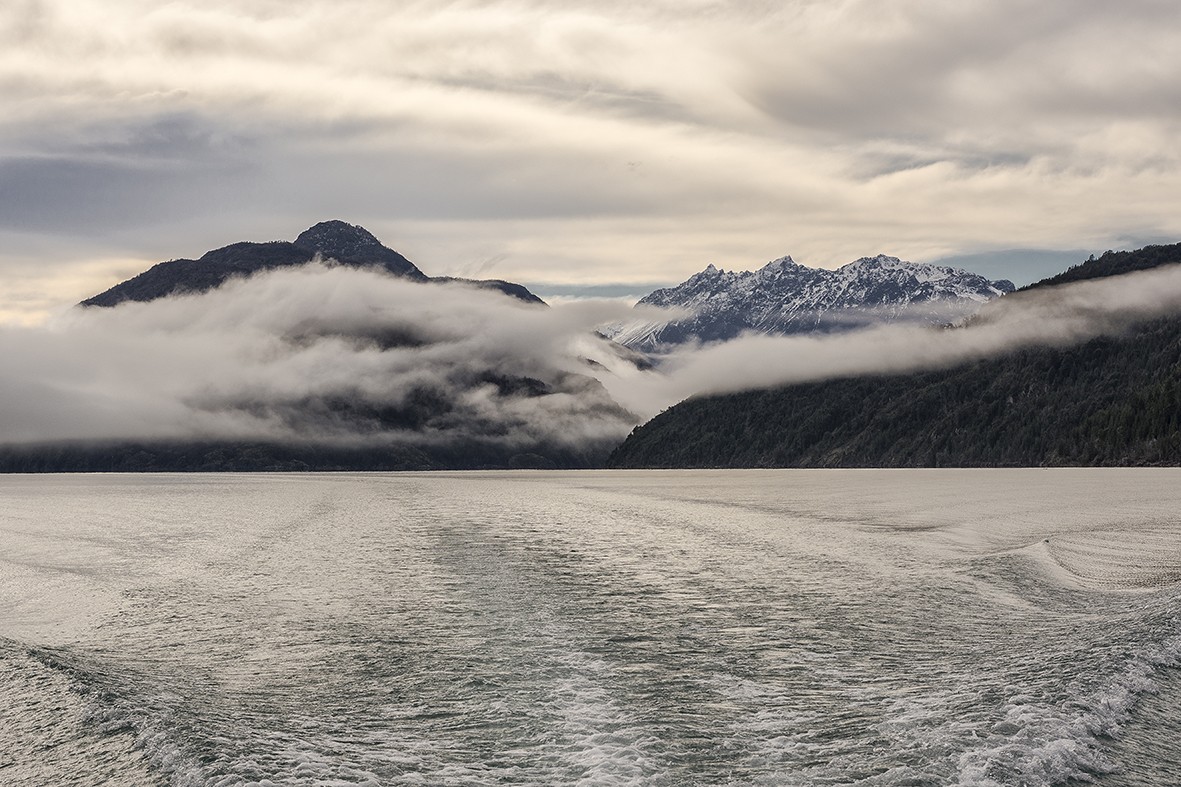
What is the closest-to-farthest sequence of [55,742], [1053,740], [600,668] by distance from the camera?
[1053,740] < [55,742] < [600,668]

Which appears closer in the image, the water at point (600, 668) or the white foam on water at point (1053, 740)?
the white foam on water at point (1053, 740)

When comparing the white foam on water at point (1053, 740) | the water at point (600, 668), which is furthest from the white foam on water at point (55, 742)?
the white foam on water at point (1053, 740)

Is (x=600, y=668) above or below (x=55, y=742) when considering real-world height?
below

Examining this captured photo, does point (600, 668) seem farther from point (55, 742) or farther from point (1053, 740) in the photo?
point (55, 742)

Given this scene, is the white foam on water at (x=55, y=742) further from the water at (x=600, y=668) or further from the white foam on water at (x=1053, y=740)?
the white foam on water at (x=1053, y=740)

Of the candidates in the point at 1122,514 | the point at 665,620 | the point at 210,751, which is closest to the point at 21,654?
the point at 210,751

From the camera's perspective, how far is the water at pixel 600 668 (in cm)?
2012

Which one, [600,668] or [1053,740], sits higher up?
[1053,740]

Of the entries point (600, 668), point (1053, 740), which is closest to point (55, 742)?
point (600, 668)

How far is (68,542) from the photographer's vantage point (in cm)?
7944

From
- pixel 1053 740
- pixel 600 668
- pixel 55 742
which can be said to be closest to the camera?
pixel 1053 740

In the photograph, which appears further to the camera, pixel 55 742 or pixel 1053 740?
pixel 55 742

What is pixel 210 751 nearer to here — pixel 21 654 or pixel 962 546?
pixel 21 654

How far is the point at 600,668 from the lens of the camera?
2898 centimetres
